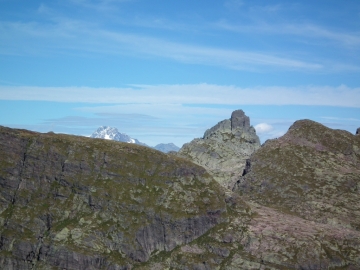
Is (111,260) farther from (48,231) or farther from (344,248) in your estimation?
(344,248)

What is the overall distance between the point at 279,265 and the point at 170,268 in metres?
42.9

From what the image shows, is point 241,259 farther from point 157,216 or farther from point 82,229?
point 82,229

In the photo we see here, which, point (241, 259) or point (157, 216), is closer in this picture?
point (241, 259)

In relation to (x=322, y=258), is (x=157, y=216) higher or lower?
higher

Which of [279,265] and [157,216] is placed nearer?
[279,265]

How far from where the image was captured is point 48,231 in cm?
19012

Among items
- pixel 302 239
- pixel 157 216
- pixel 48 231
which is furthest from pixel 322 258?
pixel 48 231

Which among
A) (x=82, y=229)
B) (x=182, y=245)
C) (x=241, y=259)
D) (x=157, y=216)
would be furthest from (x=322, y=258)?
(x=82, y=229)

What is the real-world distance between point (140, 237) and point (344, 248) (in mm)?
83760

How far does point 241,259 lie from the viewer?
594 ft

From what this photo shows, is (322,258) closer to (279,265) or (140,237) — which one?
(279,265)

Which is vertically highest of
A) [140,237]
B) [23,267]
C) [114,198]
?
[114,198]

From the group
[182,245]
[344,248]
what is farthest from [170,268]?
[344,248]

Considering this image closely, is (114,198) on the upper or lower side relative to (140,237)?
upper
